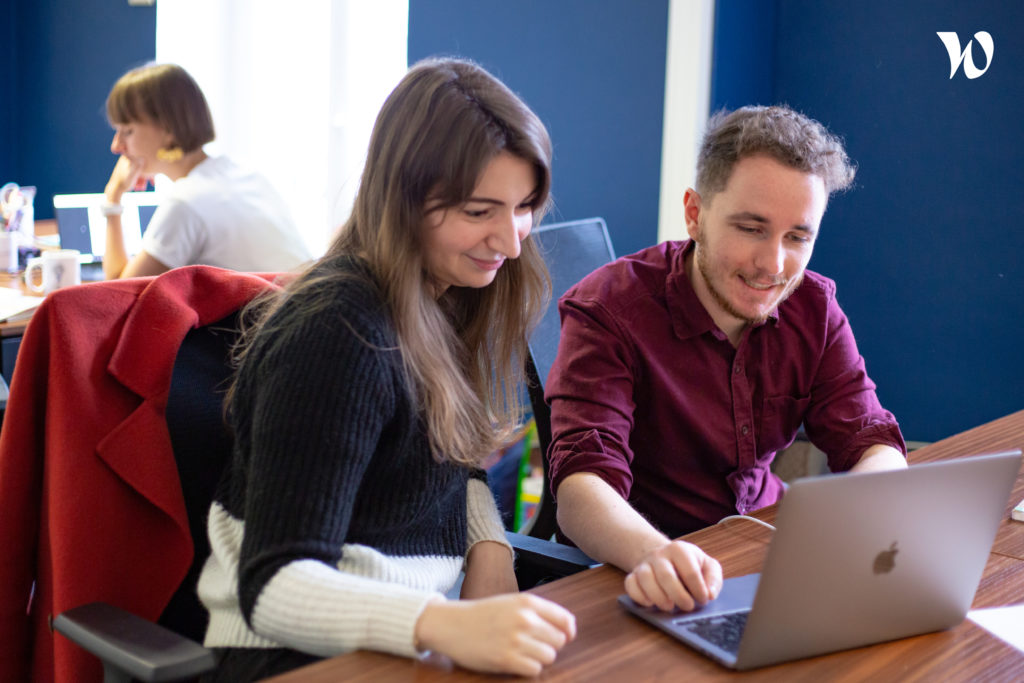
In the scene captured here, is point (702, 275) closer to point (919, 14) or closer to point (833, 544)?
point (833, 544)

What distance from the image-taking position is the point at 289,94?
11.8 ft

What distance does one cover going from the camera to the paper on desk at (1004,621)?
3.32 ft

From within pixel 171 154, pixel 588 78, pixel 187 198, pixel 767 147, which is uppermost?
pixel 588 78

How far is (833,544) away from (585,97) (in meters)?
2.36

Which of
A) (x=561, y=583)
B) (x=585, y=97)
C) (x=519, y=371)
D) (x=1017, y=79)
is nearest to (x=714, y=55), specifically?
(x=585, y=97)

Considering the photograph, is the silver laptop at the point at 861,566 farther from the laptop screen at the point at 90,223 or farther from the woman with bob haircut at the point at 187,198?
the laptop screen at the point at 90,223

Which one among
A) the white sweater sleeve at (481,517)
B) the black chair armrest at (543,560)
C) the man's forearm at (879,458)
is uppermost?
the man's forearm at (879,458)

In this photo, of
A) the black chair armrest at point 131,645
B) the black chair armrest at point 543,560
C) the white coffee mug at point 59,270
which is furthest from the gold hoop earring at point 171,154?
the black chair armrest at point 131,645

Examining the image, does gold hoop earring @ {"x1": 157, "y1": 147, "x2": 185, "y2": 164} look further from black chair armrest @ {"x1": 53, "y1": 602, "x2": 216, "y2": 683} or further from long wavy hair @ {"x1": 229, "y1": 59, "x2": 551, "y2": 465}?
black chair armrest @ {"x1": 53, "y1": 602, "x2": 216, "y2": 683}

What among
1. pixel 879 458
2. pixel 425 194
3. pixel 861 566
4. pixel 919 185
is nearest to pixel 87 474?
pixel 425 194

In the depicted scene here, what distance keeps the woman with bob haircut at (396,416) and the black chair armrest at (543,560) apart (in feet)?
0.17

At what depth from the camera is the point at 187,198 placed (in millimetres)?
2656

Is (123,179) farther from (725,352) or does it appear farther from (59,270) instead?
(725,352)

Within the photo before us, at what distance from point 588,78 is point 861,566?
234 centimetres
